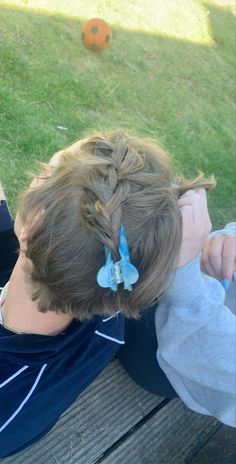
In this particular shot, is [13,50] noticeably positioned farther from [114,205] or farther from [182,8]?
[182,8]

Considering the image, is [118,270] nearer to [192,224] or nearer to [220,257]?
[192,224]

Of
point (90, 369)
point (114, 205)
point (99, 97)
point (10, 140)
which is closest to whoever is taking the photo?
point (114, 205)

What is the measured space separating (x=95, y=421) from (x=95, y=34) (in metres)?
3.07

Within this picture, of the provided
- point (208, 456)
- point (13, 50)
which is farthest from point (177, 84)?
point (208, 456)

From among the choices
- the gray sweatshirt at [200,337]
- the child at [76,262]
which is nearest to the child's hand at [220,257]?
the gray sweatshirt at [200,337]

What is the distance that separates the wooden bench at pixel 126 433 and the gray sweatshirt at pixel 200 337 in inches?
9.4

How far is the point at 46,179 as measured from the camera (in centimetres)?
129

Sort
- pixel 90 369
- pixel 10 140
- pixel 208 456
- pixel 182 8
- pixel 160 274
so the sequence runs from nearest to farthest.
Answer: pixel 160 274 → pixel 90 369 → pixel 208 456 → pixel 10 140 → pixel 182 8

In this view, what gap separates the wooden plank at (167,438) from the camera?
5.60ft

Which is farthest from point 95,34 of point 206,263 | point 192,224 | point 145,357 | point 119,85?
point 192,224

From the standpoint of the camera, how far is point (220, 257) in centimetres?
178

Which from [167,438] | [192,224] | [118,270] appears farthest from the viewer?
[167,438]

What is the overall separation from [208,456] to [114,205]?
47.4 inches

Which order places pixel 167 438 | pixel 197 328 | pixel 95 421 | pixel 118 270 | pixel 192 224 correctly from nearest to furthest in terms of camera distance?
pixel 118 270
pixel 192 224
pixel 197 328
pixel 95 421
pixel 167 438
